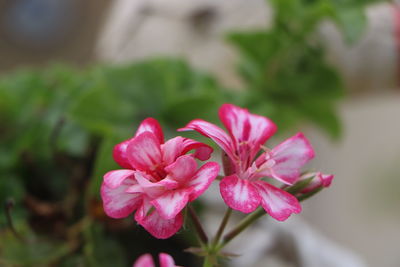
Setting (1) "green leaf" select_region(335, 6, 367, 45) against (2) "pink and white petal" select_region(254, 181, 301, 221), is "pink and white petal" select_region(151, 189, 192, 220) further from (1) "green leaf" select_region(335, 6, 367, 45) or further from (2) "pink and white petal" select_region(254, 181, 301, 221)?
(1) "green leaf" select_region(335, 6, 367, 45)

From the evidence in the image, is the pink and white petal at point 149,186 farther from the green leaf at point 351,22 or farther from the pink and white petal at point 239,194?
the green leaf at point 351,22

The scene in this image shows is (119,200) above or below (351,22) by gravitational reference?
below

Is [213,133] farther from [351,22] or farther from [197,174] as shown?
[351,22]

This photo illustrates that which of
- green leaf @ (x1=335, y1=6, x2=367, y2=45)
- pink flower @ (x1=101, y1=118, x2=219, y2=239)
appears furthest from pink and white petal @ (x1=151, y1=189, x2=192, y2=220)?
green leaf @ (x1=335, y1=6, x2=367, y2=45)

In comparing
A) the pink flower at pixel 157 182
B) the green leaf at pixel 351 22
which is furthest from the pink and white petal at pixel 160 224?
the green leaf at pixel 351 22

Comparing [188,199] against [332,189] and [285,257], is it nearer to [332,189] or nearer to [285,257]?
[285,257]

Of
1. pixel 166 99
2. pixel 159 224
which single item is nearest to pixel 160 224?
pixel 159 224
